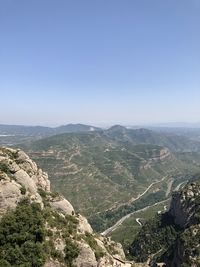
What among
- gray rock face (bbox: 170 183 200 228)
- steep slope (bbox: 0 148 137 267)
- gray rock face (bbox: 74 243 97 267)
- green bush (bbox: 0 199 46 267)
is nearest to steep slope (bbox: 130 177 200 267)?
gray rock face (bbox: 170 183 200 228)

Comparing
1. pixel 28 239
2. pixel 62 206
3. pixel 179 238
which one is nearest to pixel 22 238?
pixel 28 239

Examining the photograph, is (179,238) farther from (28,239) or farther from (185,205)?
(28,239)

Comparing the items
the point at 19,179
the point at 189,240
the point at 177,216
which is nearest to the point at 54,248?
the point at 19,179

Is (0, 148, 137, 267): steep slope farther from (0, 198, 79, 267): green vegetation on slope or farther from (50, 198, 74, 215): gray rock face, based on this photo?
(50, 198, 74, 215): gray rock face

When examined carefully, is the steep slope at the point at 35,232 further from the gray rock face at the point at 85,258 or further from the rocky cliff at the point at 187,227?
the rocky cliff at the point at 187,227

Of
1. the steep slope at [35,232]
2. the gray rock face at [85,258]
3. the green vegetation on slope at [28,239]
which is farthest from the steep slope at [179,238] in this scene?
the green vegetation on slope at [28,239]

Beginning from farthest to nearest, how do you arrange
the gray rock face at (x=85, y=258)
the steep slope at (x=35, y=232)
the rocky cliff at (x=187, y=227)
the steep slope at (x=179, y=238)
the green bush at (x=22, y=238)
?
the steep slope at (x=179, y=238), the rocky cliff at (x=187, y=227), the gray rock face at (x=85, y=258), the steep slope at (x=35, y=232), the green bush at (x=22, y=238)
